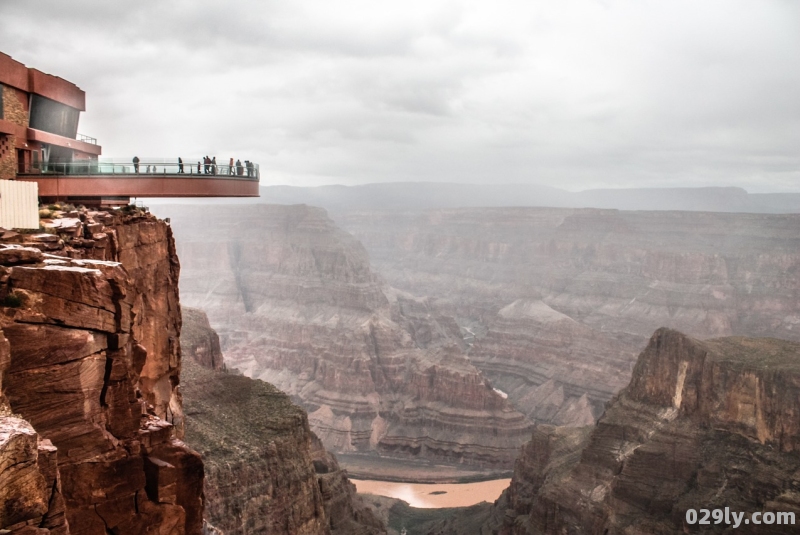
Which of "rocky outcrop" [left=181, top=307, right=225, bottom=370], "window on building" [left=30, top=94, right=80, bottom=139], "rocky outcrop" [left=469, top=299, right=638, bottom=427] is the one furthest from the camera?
"rocky outcrop" [left=469, top=299, right=638, bottom=427]

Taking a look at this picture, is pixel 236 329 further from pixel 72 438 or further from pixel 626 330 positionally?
pixel 72 438

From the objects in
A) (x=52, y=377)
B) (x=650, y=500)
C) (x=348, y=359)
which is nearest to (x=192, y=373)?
(x=650, y=500)

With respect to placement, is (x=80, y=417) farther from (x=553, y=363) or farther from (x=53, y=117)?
A: (x=553, y=363)

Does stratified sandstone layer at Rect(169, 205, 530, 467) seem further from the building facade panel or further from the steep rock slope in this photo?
the building facade panel

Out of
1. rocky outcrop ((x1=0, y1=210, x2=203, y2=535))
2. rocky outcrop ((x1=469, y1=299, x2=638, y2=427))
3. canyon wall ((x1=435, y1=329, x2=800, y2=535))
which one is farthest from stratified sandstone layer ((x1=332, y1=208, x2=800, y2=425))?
rocky outcrop ((x1=0, y1=210, x2=203, y2=535))

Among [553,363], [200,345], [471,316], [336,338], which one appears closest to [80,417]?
[200,345]
